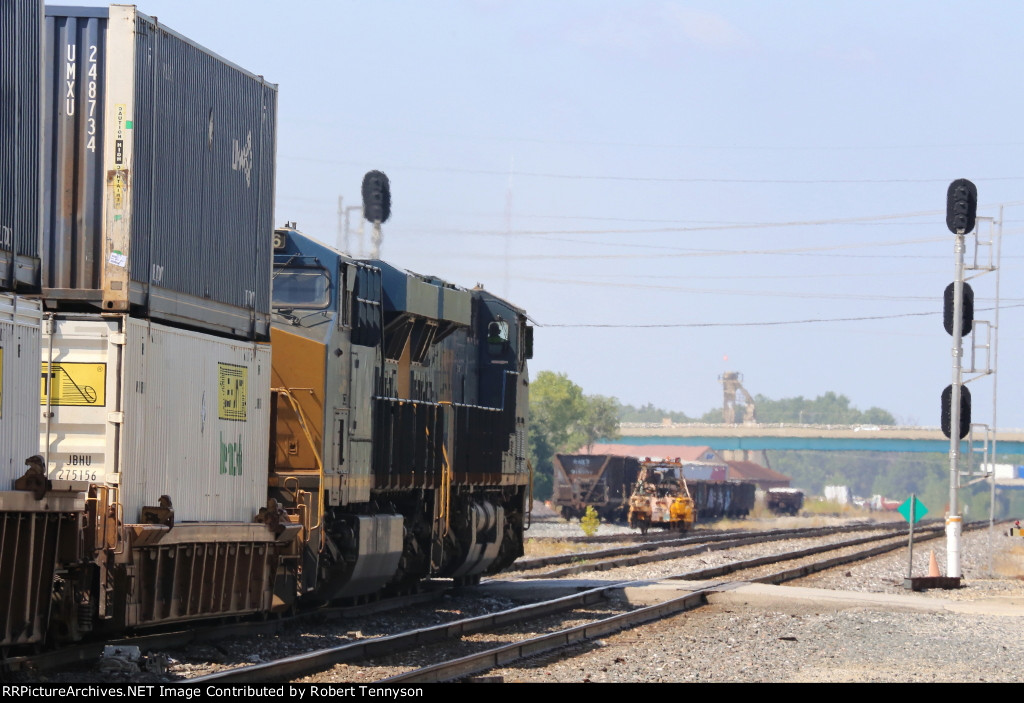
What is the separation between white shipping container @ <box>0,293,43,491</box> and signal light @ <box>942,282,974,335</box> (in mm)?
18648

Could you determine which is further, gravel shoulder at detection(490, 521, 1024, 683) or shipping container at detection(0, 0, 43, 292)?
gravel shoulder at detection(490, 521, 1024, 683)

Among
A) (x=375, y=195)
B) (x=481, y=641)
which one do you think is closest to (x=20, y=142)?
(x=481, y=641)

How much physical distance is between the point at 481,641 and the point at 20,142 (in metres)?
7.29

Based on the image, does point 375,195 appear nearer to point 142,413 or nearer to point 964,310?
point 964,310

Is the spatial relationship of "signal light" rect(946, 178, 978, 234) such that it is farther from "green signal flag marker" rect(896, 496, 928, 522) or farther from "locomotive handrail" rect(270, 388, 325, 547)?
"locomotive handrail" rect(270, 388, 325, 547)

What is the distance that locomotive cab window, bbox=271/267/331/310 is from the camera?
15641 millimetres

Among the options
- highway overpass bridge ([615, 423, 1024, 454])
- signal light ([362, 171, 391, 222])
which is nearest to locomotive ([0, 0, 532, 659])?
signal light ([362, 171, 391, 222])

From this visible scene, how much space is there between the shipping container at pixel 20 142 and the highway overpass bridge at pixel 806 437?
91.5 meters

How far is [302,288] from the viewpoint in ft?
51.6

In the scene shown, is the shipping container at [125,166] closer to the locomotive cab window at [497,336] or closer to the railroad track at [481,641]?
the railroad track at [481,641]

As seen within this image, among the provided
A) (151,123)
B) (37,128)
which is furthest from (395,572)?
(37,128)

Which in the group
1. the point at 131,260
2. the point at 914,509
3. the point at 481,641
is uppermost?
the point at 131,260

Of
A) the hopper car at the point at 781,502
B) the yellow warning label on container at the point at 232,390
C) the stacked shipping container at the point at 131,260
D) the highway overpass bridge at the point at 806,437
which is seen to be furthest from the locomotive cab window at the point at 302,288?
the highway overpass bridge at the point at 806,437

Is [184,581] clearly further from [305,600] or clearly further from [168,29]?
[168,29]
